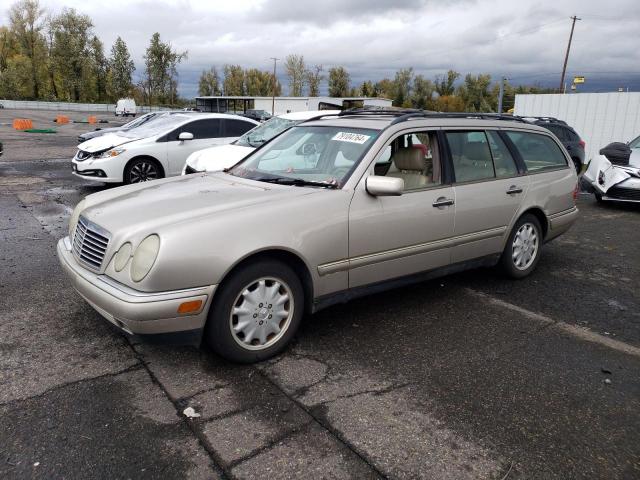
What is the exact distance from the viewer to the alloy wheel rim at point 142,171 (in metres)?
9.77

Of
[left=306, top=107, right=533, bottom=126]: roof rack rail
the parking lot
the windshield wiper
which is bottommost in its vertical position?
the parking lot

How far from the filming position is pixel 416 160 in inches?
176

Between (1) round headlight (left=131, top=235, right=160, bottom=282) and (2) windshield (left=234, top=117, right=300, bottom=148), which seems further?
(2) windshield (left=234, top=117, right=300, bottom=148)

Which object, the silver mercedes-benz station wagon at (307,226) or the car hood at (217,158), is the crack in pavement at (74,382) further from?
the car hood at (217,158)

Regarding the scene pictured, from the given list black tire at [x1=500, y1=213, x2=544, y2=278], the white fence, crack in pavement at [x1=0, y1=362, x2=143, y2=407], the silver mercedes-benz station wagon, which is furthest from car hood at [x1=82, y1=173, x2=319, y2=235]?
the white fence

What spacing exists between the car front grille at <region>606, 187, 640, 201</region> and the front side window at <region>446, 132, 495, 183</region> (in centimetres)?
608

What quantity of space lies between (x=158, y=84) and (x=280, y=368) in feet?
290

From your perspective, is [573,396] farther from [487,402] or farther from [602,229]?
[602,229]

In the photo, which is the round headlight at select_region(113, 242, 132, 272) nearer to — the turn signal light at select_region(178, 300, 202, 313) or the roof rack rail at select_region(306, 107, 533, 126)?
the turn signal light at select_region(178, 300, 202, 313)

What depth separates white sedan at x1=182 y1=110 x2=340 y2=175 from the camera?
853 cm

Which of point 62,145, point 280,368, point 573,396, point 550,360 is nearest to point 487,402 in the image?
point 573,396

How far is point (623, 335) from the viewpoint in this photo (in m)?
4.14

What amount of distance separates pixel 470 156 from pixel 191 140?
701cm

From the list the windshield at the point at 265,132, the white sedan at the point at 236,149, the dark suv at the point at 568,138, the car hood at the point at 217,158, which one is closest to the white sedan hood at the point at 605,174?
the dark suv at the point at 568,138
